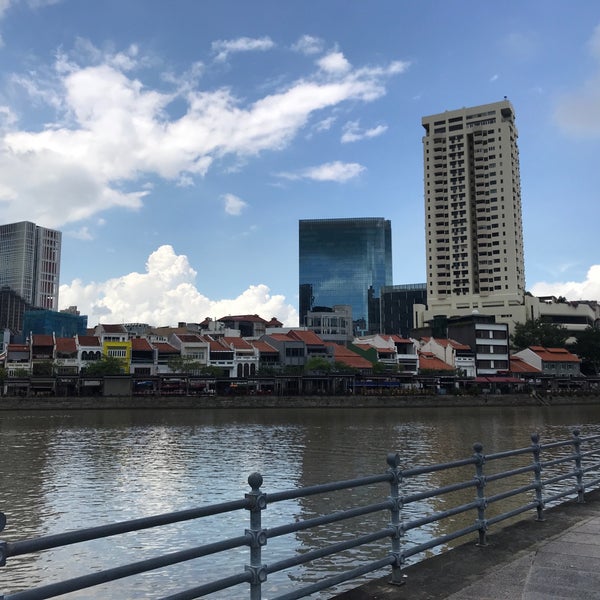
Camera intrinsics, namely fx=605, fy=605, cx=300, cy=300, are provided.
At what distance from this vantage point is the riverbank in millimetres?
74000

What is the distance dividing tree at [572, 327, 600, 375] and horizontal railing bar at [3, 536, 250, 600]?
418 feet

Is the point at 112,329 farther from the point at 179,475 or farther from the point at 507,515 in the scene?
the point at 507,515

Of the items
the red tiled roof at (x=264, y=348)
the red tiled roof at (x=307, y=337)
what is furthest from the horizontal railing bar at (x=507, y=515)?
the red tiled roof at (x=307, y=337)

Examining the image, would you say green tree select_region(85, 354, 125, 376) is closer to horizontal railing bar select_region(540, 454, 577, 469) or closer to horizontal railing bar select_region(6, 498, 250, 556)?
horizontal railing bar select_region(540, 454, 577, 469)

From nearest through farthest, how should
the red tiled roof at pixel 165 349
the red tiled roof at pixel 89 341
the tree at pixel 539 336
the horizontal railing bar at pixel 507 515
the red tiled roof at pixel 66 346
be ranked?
1. the horizontal railing bar at pixel 507 515
2. the red tiled roof at pixel 66 346
3. the red tiled roof at pixel 89 341
4. the red tiled roof at pixel 165 349
5. the tree at pixel 539 336

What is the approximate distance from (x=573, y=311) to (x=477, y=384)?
4882 cm

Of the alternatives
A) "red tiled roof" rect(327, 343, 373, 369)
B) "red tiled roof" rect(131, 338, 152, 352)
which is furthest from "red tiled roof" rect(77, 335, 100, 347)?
"red tiled roof" rect(327, 343, 373, 369)

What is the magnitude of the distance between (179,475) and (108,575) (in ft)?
71.2

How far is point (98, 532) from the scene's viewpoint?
418 cm

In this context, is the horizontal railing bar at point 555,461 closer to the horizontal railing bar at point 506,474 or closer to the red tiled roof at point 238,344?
the horizontal railing bar at point 506,474

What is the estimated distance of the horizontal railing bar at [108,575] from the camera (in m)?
3.78

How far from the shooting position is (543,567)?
673cm

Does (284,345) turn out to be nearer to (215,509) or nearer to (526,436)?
(526,436)

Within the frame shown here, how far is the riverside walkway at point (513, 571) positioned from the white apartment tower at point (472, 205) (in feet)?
455
